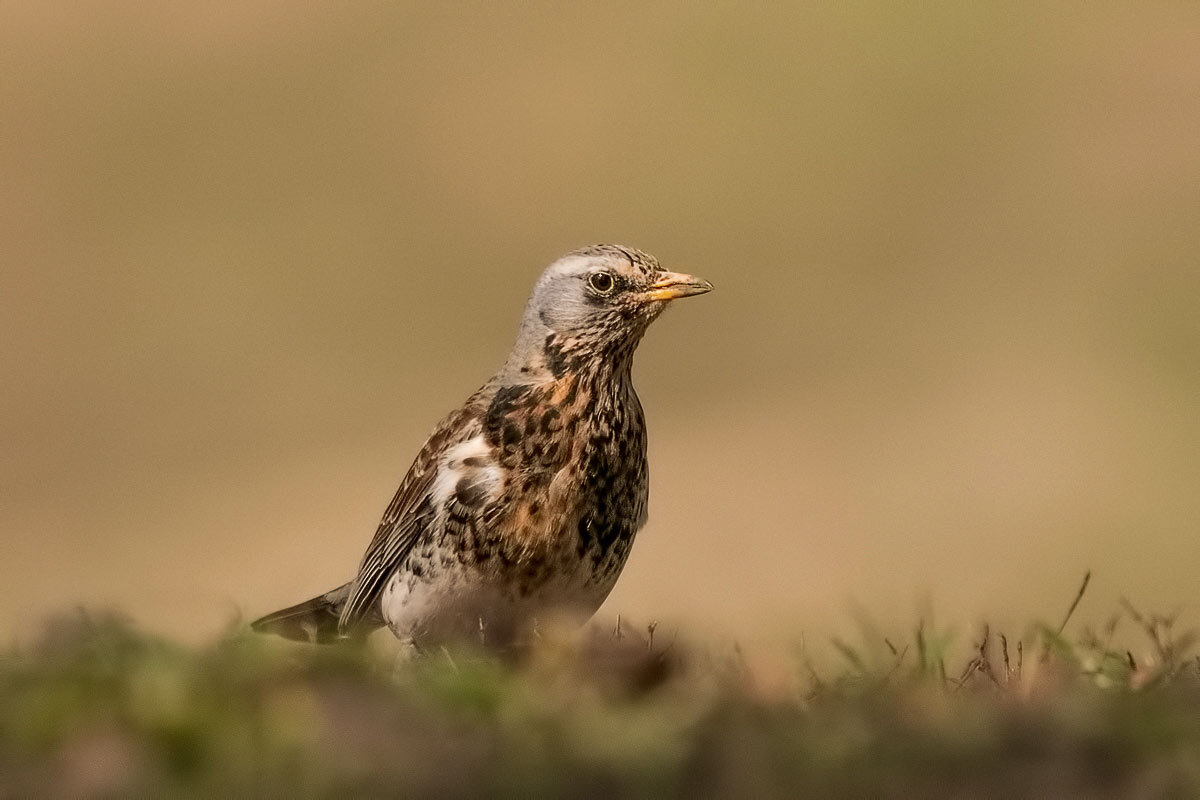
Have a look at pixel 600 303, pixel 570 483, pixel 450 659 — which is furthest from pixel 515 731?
pixel 600 303

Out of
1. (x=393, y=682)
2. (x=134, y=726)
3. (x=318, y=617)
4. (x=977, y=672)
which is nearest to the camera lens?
(x=134, y=726)

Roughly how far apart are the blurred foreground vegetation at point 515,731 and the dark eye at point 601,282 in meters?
4.51

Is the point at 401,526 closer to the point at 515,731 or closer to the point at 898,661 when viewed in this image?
the point at 898,661

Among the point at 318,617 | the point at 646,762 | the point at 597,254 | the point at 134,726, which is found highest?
the point at 597,254

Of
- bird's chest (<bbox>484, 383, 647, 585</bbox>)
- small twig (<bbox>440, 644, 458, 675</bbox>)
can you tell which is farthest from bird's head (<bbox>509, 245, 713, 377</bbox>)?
small twig (<bbox>440, 644, 458, 675</bbox>)

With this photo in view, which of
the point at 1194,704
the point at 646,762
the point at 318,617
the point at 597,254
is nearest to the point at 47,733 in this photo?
the point at 646,762

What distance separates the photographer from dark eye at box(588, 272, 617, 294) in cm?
923

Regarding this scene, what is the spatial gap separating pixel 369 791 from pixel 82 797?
1.89ft

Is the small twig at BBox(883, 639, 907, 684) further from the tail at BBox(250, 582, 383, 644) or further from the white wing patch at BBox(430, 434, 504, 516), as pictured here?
the tail at BBox(250, 582, 383, 644)

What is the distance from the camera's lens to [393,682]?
15.2 feet

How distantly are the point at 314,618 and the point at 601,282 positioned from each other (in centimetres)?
258

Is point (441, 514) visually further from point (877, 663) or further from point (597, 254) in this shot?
point (877, 663)

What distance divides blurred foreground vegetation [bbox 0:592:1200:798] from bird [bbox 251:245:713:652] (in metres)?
3.44

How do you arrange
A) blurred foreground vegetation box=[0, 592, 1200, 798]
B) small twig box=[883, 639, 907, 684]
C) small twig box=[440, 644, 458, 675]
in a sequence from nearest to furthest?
blurred foreground vegetation box=[0, 592, 1200, 798]
small twig box=[440, 644, 458, 675]
small twig box=[883, 639, 907, 684]
